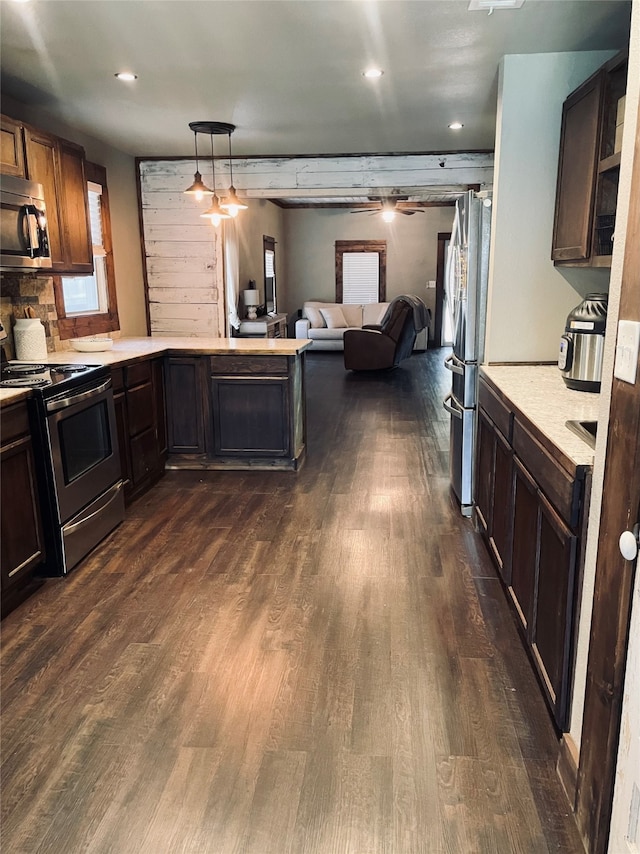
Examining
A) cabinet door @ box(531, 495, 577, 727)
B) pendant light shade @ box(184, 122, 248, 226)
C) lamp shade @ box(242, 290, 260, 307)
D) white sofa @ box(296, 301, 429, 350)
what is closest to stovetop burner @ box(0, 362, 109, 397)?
pendant light shade @ box(184, 122, 248, 226)

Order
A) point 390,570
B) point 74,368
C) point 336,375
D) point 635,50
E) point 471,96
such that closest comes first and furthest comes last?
point 635,50 < point 390,570 < point 74,368 < point 471,96 < point 336,375

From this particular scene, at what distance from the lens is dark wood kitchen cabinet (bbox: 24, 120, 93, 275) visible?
338 centimetres

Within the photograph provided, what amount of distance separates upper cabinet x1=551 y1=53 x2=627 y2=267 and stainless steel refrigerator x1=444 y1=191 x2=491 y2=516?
0.50 m

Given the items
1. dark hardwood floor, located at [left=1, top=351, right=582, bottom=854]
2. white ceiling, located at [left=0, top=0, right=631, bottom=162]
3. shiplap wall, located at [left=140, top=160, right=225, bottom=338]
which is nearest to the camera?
dark hardwood floor, located at [left=1, top=351, right=582, bottom=854]

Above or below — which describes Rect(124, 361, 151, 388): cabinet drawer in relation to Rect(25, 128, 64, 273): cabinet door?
below

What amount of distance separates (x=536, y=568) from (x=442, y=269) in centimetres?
1006

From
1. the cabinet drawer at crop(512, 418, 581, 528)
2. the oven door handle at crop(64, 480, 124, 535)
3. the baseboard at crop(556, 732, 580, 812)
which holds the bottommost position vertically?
the baseboard at crop(556, 732, 580, 812)

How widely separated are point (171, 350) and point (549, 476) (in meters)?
3.16

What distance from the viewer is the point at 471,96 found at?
375cm

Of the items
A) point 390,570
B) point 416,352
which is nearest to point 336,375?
point 416,352

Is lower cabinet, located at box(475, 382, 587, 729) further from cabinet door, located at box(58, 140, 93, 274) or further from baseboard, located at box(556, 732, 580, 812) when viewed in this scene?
cabinet door, located at box(58, 140, 93, 274)

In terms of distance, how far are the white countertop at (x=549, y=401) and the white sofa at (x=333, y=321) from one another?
742cm

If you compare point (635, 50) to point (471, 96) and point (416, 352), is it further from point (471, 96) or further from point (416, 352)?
point (416, 352)

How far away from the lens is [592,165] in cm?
265
